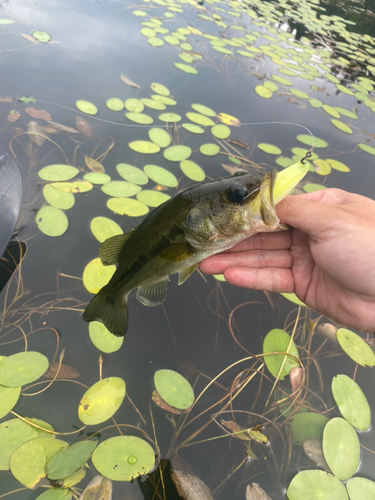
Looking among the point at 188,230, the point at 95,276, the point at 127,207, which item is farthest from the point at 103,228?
the point at 188,230

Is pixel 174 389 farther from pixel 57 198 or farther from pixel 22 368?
pixel 57 198

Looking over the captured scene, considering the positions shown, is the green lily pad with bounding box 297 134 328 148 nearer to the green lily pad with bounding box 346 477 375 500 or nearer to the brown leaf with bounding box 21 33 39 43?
the green lily pad with bounding box 346 477 375 500

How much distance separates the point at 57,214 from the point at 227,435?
2864mm

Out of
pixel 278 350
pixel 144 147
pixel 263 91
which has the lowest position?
pixel 278 350

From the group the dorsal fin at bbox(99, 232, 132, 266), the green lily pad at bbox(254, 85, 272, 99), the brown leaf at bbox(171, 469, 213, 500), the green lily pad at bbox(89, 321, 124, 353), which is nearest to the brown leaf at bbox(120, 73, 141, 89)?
the green lily pad at bbox(254, 85, 272, 99)

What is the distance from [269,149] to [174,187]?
2.10m

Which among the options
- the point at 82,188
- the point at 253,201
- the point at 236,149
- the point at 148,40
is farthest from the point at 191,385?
the point at 148,40

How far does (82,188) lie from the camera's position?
11.5 feet

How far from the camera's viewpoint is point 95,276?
284 cm

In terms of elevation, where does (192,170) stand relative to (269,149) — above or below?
below

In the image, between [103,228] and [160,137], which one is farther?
[160,137]

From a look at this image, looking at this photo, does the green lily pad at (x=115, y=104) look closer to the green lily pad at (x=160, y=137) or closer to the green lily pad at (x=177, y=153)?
the green lily pad at (x=160, y=137)

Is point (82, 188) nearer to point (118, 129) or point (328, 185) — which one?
point (118, 129)

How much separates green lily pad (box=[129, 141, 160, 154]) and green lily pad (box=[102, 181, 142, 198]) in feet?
2.65
